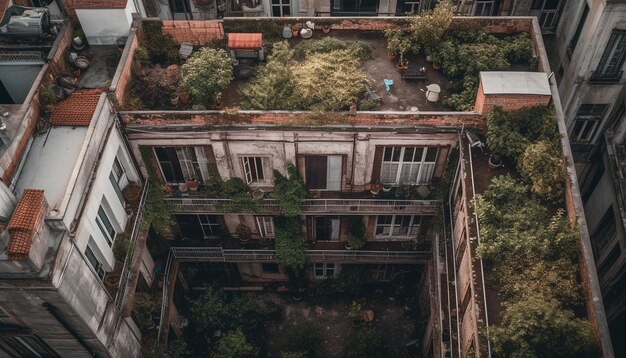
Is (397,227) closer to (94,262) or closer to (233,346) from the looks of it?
(233,346)

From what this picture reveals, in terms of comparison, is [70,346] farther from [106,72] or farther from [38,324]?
[106,72]

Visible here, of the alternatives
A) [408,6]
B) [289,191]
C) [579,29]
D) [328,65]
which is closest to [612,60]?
[579,29]

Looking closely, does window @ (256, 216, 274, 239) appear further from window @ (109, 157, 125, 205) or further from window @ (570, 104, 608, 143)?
window @ (570, 104, 608, 143)

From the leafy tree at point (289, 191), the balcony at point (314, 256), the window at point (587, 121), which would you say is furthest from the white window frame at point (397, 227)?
the window at point (587, 121)

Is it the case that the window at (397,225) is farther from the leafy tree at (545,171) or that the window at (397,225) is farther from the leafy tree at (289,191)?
the leafy tree at (545,171)

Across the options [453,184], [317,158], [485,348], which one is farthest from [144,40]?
[485,348]
